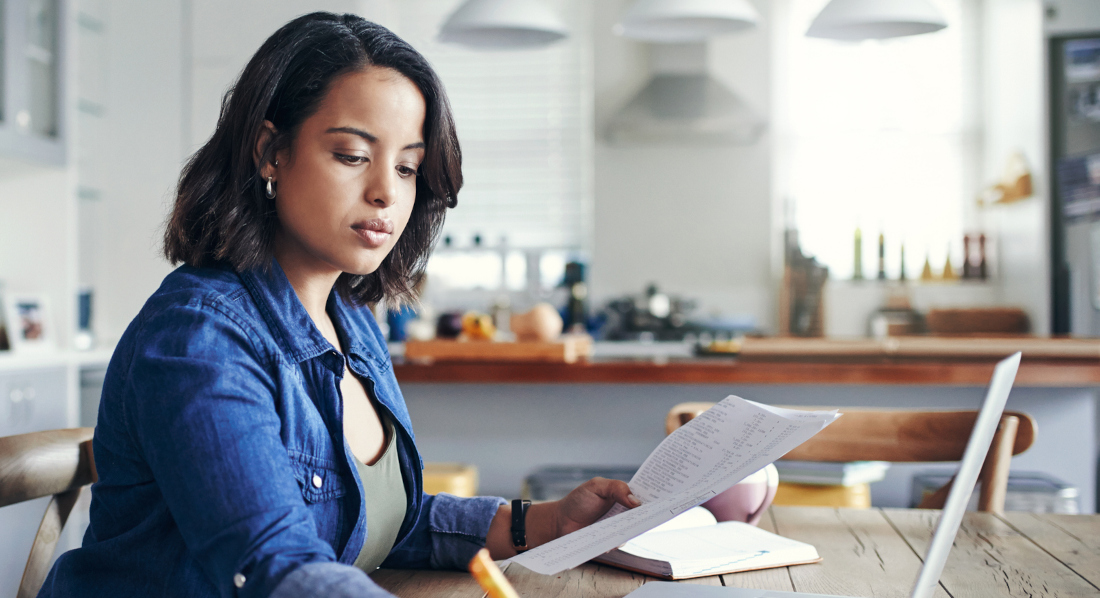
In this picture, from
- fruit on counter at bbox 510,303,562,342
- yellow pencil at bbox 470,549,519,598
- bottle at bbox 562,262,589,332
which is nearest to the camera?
yellow pencil at bbox 470,549,519,598

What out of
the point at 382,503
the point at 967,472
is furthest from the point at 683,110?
the point at 967,472

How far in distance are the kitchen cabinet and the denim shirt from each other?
7.92 feet

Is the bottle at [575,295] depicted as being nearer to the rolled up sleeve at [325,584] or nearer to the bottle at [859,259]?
the bottle at [859,259]

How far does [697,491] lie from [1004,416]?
81cm

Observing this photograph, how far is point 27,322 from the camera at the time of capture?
2.96 metres

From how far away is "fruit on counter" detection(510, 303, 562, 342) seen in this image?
2.38 m

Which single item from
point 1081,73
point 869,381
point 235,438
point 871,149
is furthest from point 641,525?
point 871,149

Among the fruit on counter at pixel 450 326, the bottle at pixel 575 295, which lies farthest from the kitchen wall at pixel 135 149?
the bottle at pixel 575 295

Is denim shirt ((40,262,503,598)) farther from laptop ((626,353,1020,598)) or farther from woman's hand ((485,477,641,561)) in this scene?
laptop ((626,353,1020,598))

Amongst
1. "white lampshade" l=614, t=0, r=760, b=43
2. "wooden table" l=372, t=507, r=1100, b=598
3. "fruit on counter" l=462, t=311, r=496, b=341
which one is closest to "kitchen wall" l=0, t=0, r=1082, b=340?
"fruit on counter" l=462, t=311, r=496, b=341

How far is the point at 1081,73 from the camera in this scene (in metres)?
3.85

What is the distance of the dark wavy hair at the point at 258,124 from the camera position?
34.1 inches

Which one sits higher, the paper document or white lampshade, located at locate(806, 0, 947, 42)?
white lampshade, located at locate(806, 0, 947, 42)

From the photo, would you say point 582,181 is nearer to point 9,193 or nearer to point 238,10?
point 238,10
